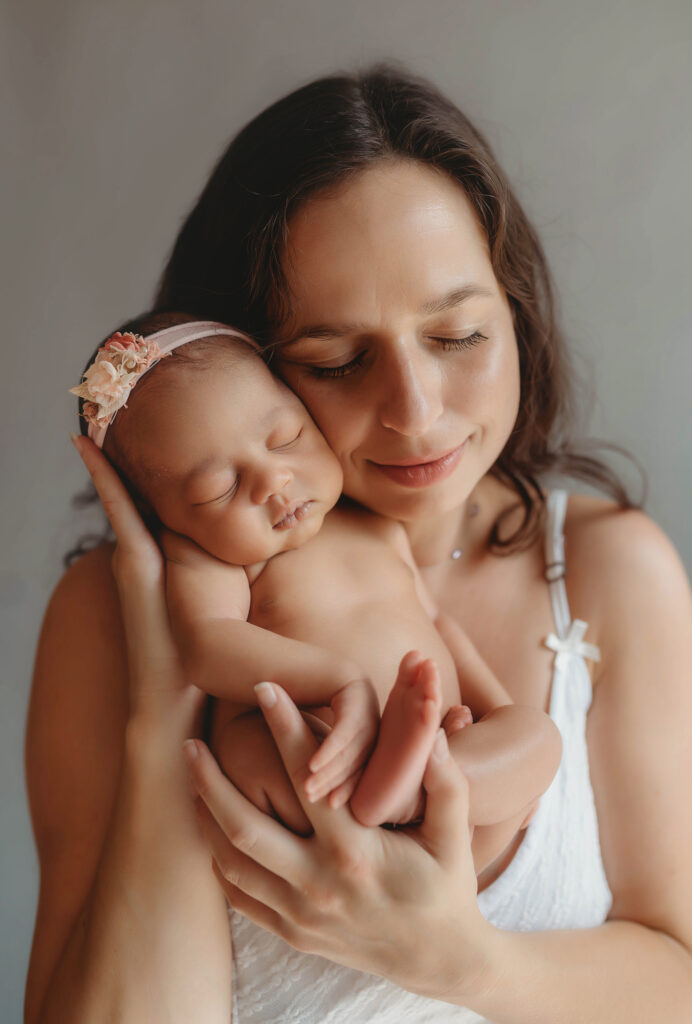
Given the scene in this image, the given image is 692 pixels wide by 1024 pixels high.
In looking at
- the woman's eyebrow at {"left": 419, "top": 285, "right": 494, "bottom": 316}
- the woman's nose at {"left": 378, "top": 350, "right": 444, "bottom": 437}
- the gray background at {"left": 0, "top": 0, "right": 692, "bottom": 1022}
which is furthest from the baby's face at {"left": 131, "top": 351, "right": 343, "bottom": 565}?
the gray background at {"left": 0, "top": 0, "right": 692, "bottom": 1022}

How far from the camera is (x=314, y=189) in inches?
47.3

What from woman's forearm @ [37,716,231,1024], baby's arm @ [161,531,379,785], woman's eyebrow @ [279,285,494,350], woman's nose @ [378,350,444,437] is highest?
woman's eyebrow @ [279,285,494,350]

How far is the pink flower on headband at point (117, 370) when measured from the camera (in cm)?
119

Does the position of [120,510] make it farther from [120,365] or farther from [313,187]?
[313,187]

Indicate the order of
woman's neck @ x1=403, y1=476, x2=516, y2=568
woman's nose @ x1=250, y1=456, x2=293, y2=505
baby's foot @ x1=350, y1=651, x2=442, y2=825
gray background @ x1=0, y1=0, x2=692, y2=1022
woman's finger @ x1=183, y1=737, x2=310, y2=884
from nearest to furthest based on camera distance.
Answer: baby's foot @ x1=350, y1=651, x2=442, y2=825 → woman's finger @ x1=183, y1=737, x2=310, y2=884 → woman's nose @ x1=250, y1=456, x2=293, y2=505 → woman's neck @ x1=403, y1=476, x2=516, y2=568 → gray background @ x1=0, y1=0, x2=692, y2=1022

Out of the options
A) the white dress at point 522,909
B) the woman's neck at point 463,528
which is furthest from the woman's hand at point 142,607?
the woman's neck at point 463,528

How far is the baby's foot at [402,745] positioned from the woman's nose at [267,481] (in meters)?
0.31

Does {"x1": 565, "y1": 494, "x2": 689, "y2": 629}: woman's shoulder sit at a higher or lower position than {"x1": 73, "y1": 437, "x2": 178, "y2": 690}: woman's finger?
lower

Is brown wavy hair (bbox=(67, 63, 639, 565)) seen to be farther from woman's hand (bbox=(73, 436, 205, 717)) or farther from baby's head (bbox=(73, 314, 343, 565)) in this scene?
woman's hand (bbox=(73, 436, 205, 717))

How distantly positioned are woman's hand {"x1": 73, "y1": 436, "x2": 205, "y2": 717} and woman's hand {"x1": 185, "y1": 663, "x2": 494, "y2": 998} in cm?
17

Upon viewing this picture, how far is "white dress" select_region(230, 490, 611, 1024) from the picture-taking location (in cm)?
128

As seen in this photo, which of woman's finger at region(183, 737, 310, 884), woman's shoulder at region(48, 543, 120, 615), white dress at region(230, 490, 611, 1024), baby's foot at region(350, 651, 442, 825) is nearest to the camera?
baby's foot at region(350, 651, 442, 825)

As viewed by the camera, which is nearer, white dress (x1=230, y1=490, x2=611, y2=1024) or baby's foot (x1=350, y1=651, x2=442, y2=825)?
baby's foot (x1=350, y1=651, x2=442, y2=825)

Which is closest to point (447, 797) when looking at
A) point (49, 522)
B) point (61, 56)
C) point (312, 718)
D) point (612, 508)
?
point (312, 718)
